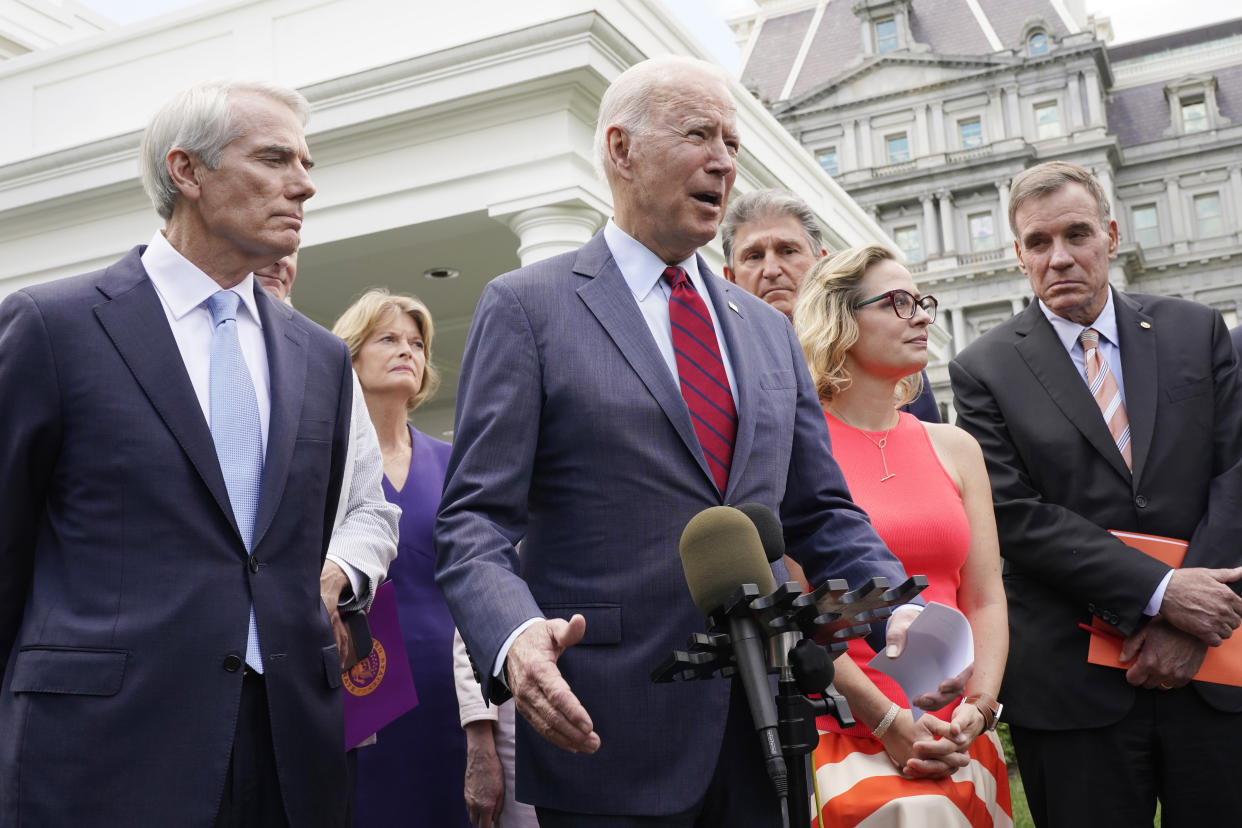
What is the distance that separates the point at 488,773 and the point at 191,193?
2077mm

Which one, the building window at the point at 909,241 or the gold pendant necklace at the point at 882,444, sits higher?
the building window at the point at 909,241

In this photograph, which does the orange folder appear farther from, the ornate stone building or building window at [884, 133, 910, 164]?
building window at [884, 133, 910, 164]

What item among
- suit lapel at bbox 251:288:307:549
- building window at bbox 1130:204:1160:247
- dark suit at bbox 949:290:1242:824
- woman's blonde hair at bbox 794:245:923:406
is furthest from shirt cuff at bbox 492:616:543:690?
building window at bbox 1130:204:1160:247

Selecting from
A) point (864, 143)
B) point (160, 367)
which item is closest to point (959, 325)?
point (864, 143)

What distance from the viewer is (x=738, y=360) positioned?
8.63ft

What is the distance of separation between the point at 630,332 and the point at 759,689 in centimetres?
97

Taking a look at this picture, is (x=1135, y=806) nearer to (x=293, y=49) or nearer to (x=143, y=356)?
(x=143, y=356)

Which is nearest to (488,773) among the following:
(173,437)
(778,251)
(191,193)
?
(173,437)

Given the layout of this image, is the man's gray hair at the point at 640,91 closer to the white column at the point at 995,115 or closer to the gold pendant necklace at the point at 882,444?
the gold pendant necklace at the point at 882,444

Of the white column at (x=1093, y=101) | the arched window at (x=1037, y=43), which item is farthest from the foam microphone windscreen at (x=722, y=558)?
the arched window at (x=1037, y=43)

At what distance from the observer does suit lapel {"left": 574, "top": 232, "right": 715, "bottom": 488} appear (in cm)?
245

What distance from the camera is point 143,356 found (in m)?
2.47

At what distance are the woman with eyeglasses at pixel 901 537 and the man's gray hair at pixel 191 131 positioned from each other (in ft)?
6.25

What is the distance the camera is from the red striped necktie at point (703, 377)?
8.23ft
